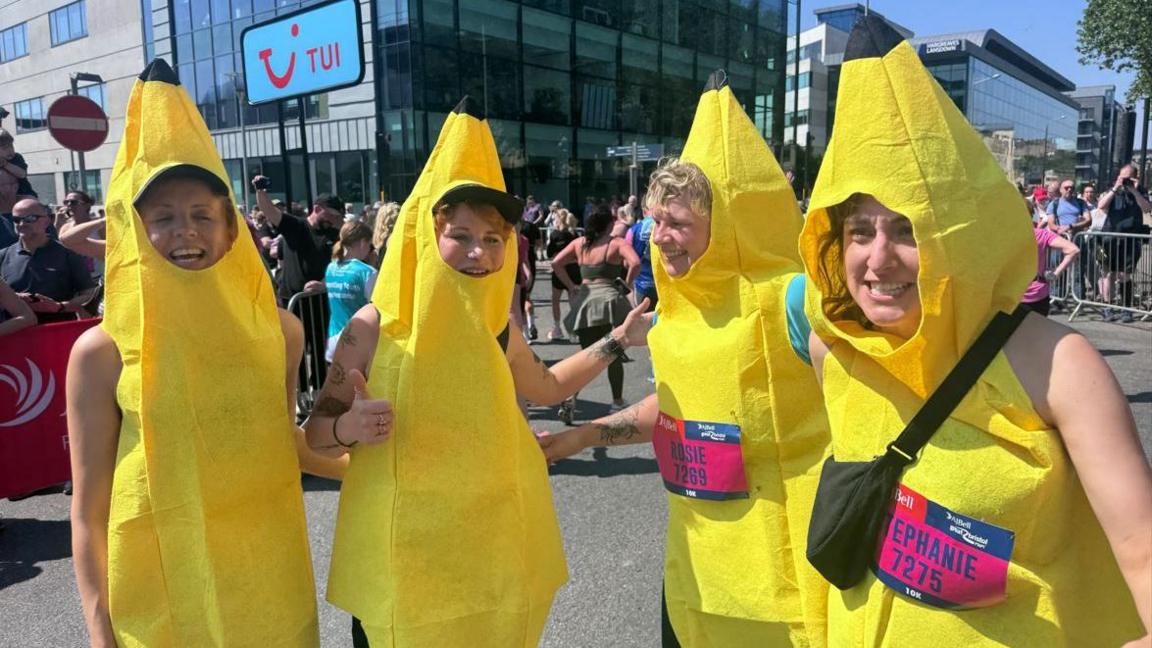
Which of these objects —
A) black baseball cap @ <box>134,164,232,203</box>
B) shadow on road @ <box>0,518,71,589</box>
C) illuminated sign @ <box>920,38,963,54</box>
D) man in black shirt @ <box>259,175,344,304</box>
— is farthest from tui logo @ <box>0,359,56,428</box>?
illuminated sign @ <box>920,38,963,54</box>

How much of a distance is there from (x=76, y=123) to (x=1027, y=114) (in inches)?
3810

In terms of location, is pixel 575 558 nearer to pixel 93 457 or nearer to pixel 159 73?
pixel 93 457

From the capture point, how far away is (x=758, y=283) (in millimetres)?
2109

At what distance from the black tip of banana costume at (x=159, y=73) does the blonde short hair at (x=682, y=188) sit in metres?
1.26

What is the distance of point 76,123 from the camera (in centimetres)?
800

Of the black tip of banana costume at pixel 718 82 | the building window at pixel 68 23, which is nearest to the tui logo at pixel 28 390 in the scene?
the black tip of banana costume at pixel 718 82

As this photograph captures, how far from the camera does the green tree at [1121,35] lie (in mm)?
22906

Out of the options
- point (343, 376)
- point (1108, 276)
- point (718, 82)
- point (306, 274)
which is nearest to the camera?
point (343, 376)

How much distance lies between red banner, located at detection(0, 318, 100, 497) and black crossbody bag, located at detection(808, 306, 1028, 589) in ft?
16.3

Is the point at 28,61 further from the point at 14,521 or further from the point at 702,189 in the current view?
the point at 702,189

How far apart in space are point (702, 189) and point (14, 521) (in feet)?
17.0

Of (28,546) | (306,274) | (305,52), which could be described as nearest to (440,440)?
(28,546)

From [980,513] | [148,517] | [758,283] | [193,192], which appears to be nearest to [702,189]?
[758,283]

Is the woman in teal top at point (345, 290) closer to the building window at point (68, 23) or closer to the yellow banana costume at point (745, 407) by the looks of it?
the yellow banana costume at point (745, 407)
